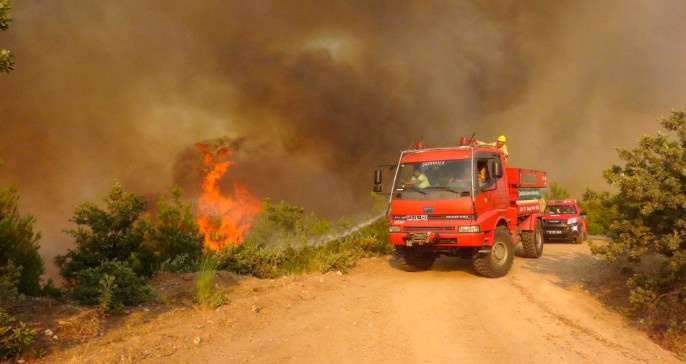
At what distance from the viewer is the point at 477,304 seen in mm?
8039

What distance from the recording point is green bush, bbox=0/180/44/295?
9211mm

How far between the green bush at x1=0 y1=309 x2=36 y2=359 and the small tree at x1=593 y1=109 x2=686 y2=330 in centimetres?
818

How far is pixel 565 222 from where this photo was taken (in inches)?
750

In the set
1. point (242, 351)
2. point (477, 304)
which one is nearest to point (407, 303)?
→ point (477, 304)

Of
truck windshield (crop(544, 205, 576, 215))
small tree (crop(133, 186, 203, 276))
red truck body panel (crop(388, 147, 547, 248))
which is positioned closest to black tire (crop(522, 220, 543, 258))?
red truck body panel (crop(388, 147, 547, 248))

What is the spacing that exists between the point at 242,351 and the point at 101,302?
234cm

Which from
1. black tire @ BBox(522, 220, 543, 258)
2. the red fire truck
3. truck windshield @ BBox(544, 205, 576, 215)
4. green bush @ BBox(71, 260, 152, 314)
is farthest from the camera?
truck windshield @ BBox(544, 205, 576, 215)

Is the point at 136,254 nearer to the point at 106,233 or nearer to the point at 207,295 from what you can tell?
the point at 106,233

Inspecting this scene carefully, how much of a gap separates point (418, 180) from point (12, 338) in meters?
7.89

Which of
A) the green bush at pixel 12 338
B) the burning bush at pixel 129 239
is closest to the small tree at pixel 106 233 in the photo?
the burning bush at pixel 129 239

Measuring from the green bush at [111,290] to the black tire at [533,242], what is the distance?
9964 millimetres

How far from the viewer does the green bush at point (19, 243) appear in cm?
921

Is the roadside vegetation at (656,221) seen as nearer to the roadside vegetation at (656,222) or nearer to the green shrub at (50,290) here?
the roadside vegetation at (656,222)

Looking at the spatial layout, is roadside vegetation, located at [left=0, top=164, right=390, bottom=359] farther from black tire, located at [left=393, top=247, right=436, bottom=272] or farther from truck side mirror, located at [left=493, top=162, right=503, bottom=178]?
truck side mirror, located at [left=493, top=162, right=503, bottom=178]
